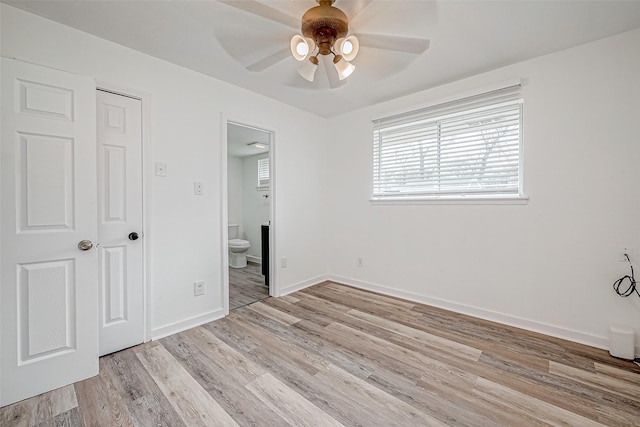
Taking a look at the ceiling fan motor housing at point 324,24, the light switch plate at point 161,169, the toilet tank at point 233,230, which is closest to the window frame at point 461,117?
the ceiling fan motor housing at point 324,24

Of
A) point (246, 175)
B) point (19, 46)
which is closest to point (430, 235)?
point (19, 46)

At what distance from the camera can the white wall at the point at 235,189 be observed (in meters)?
5.70

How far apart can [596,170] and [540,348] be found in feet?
4.85

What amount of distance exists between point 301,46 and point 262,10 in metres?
0.30

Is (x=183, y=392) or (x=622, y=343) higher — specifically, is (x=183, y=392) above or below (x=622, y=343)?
below

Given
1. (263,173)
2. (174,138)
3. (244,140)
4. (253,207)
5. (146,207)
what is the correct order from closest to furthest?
(146,207)
(174,138)
(244,140)
(263,173)
(253,207)

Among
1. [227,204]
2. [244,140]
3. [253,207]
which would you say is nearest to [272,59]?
[227,204]

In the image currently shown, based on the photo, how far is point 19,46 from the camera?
173 centimetres

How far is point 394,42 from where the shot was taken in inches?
67.2

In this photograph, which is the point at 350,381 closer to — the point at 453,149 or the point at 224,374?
the point at 224,374

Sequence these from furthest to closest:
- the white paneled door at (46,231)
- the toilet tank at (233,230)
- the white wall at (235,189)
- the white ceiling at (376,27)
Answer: the white wall at (235,189) < the toilet tank at (233,230) < the white ceiling at (376,27) < the white paneled door at (46,231)

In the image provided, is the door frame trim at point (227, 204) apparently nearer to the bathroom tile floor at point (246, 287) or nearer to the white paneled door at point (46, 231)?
the bathroom tile floor at point (246, 287)

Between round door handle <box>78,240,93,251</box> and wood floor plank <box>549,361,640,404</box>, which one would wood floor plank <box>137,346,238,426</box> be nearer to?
round door handle <box>78,240,93,251</box>

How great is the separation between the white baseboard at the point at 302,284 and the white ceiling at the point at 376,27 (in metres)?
2.45
